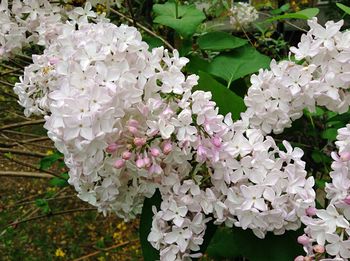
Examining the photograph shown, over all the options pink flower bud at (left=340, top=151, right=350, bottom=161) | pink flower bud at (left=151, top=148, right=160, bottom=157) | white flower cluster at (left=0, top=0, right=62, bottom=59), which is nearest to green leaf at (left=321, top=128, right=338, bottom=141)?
pink flower bud at (left=340, top=151, right=350, bottom=161)

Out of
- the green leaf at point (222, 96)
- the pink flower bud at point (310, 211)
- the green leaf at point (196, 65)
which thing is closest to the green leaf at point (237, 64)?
the green leaf at point (196, 65)

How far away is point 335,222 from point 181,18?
575 mm

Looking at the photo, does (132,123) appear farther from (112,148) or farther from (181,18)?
(181,18)

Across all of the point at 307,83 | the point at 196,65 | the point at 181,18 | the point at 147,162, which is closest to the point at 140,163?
the point at 147,162

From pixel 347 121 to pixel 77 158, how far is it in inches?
17.5

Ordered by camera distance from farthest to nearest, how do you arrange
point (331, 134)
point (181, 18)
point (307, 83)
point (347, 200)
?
point (181, 18) → point (331, 134) → point (307, 83) → point (347, 200)

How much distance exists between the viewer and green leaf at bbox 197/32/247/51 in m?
1.02

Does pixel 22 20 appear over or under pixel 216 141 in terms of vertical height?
under

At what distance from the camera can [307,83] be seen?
0.77 meters

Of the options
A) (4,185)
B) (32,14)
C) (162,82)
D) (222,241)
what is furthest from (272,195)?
(4,185)

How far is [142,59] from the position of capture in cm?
75

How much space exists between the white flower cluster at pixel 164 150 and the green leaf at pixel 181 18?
0.28 m

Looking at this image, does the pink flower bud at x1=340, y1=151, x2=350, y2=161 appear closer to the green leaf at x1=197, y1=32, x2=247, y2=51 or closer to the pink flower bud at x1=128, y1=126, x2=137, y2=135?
the pink flower bud at x1=128, y1=126, x2=137, y2=135

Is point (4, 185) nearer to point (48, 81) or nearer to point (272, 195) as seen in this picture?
point (48, 81)
